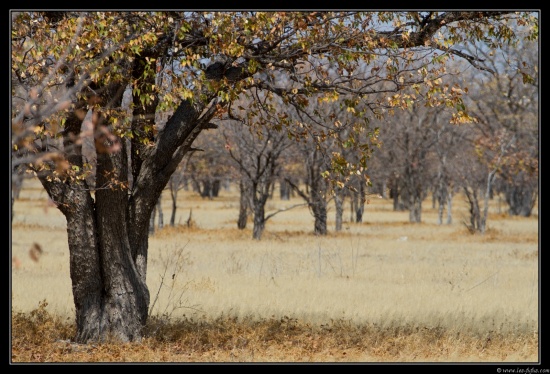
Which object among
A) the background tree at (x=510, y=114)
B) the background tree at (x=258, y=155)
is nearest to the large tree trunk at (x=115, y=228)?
the background tree at (x=258, y=155)

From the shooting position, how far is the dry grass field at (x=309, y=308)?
1115 cm

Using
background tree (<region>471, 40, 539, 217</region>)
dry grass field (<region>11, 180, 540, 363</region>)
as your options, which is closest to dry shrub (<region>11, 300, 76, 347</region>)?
dry grass field (<region>11, 180, 540, 363</region>)

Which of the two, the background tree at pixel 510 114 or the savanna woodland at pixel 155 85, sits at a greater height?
the background tree at pixel 510 114

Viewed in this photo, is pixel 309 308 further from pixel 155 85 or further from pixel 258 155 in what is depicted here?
pixel 258 155

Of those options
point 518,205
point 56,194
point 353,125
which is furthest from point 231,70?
point 518,205

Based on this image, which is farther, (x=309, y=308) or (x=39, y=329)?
(x=309, y=308)

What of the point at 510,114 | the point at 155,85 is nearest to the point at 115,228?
the point at 155,85

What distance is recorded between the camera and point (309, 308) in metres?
15.2

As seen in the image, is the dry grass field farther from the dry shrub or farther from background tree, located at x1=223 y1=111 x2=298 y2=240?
background tree, located at x1=223 y1=111 x2=298 y2=240

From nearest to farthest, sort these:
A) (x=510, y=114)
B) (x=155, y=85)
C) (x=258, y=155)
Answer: (x=155, y=85)
(x=258, y=155)
(x=510, y=114)

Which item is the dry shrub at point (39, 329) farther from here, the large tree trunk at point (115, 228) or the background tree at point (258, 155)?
the background tree at point (258, 155)

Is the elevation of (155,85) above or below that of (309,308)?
above
